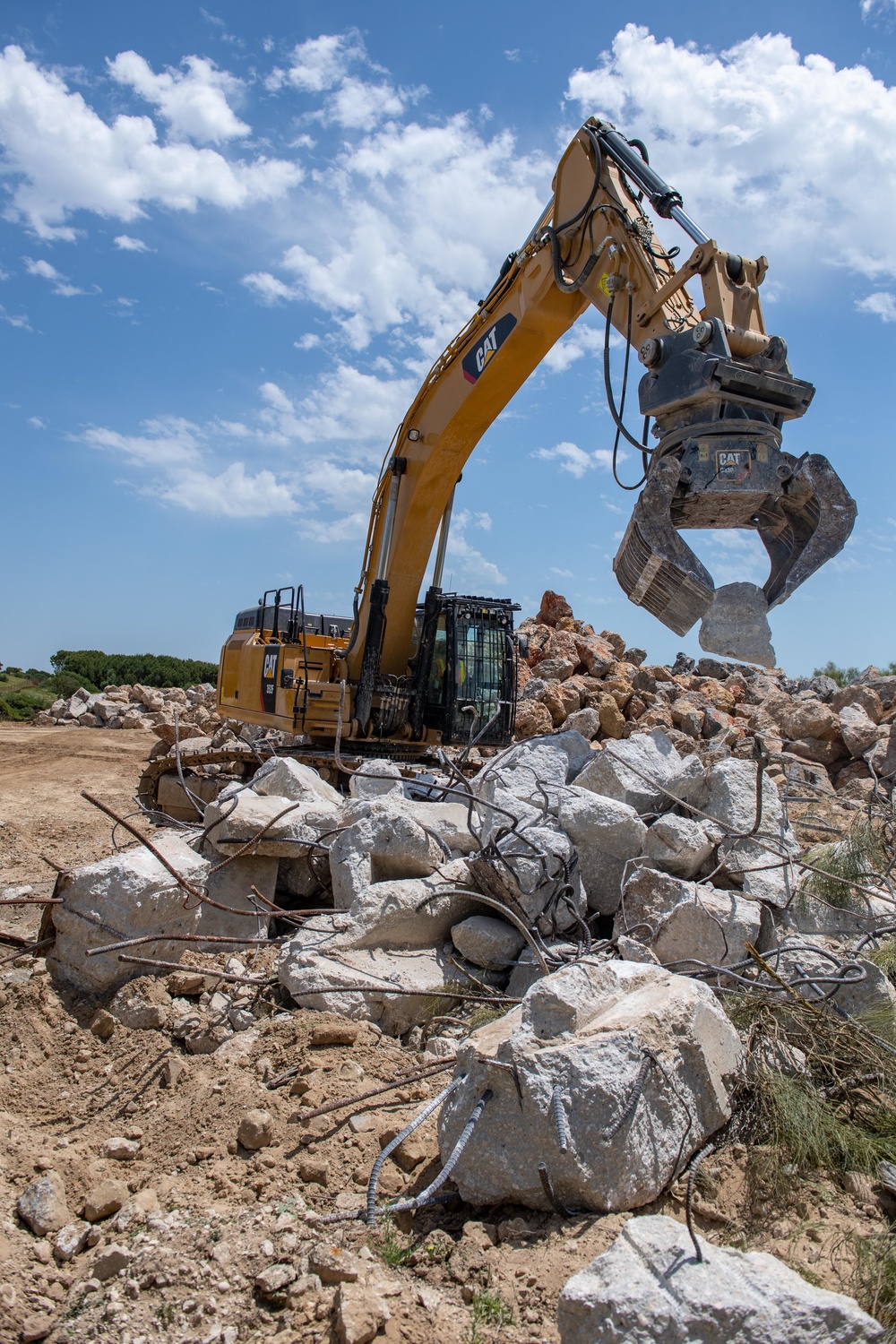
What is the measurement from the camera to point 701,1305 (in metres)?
1.91

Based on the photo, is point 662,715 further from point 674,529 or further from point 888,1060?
point 888,1060

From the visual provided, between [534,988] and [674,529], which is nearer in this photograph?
[534,988]

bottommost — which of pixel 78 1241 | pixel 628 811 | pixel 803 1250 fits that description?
pixel 78 1241

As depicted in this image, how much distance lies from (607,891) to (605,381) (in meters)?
2.85

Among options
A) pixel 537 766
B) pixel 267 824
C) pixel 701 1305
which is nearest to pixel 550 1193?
pixel 701 1305

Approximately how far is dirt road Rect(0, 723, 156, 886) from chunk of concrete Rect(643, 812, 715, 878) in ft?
12.4

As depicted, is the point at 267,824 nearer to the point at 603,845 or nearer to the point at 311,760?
the point at 603,845

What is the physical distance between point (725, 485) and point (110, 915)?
3.38 m

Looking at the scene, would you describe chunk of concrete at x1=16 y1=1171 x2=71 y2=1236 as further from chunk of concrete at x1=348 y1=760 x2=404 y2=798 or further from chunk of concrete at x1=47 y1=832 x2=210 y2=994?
chunk of concrete at x1=348 y1=760 x2=404 y2=798

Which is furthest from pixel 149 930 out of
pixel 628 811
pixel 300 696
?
pixel 300 696

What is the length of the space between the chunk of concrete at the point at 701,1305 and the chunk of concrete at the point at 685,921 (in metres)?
2.08

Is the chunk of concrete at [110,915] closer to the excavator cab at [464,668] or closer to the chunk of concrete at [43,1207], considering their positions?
the chunk of concrete at [43,1207]

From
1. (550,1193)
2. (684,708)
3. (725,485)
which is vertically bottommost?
(550,1193)

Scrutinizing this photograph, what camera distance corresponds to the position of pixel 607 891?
4.69 metres
